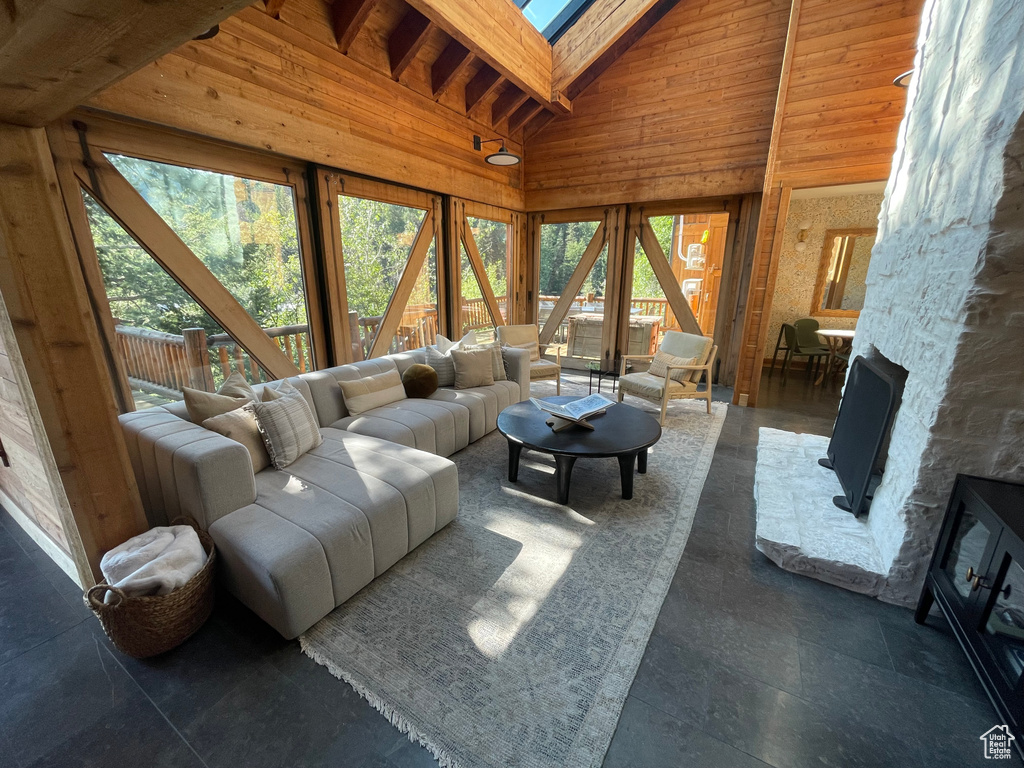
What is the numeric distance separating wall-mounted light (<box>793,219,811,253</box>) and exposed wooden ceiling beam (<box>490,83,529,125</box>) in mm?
4263

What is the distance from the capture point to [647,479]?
9.49ft

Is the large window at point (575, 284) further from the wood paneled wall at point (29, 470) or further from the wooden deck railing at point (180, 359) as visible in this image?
the wood paneled wall at point (29, 470)

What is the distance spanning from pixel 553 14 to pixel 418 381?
15.0 feet

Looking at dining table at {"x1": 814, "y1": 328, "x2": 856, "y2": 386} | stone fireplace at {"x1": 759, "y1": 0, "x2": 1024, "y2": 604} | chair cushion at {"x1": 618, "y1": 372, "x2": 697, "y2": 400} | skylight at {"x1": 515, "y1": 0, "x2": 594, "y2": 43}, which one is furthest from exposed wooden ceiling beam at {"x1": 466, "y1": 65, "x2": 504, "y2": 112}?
dining table at {"x1": 814, "y1": 328, "x2": 856, "y2": 386}

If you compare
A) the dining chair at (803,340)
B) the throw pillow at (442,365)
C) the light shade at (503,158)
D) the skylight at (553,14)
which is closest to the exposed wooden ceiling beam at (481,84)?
the skylight at (553,14)

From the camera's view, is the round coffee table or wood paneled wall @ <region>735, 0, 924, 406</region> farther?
wood paneled wall @ <region>735, 0, 924, 406</region>

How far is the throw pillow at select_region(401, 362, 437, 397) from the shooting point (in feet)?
11.1

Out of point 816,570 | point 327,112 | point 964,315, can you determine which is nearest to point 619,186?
point 327,112

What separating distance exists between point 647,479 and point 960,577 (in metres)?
1.55

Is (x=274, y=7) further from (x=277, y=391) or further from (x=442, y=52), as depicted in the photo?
(x=277, y=391)

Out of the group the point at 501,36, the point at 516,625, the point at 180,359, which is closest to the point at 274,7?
the point at 501,36

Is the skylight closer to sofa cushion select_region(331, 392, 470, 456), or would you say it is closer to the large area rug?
sofa cushion select_region(331, 392, 470, 456)

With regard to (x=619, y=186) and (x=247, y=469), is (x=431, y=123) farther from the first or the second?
(x=247, y=469)

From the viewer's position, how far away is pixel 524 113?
5371 mm
